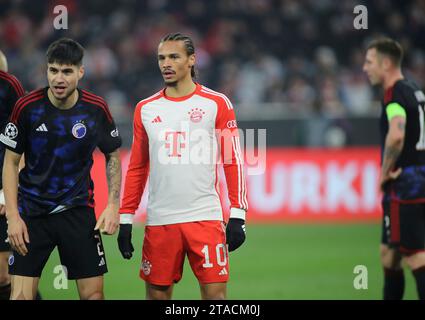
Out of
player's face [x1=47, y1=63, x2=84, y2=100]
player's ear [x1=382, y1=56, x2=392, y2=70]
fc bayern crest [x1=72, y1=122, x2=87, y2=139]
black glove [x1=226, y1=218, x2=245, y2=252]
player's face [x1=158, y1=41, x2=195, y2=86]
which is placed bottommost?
black glove [x1=226, y1=218, x2=245, y2=252]

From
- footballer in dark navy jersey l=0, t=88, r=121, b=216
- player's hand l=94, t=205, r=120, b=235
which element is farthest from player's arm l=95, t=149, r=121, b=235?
footballer in dark navy jersey l=0, t=88, r=121, b=216

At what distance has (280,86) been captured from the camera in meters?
17.4

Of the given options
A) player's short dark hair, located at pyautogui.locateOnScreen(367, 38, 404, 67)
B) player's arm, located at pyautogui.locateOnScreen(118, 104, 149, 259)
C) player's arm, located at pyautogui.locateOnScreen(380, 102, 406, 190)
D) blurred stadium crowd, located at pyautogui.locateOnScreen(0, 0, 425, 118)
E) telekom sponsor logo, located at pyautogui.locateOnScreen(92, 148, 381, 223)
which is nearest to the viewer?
player's arm, located at pyautogui.locateOnScreen(118, 104, 149, 259)

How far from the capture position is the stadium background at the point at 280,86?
11938 millimetres

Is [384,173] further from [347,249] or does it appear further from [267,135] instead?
[267,135]

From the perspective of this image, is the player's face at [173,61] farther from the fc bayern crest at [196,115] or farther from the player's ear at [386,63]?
the player's ear at [386,63]

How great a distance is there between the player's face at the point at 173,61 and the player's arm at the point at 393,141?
204 centimetres

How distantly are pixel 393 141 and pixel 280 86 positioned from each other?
10451 millimetres

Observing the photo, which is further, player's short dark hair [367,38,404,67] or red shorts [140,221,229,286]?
player's short dark hair [367,38,404,67]

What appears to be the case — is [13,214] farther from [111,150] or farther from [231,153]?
[231,153]

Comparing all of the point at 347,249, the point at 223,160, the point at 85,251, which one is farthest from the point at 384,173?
the point at 347,249

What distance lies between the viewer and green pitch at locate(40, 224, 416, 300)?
8898 millimetres

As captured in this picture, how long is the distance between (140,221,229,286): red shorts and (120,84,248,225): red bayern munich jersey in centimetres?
7

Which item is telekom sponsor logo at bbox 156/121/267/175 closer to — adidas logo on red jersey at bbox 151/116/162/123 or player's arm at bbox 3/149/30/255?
adidas logo on red jersey at bbox 151/116/162/123
